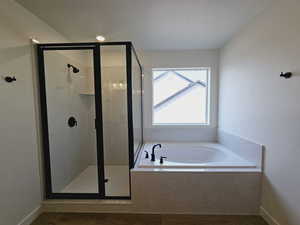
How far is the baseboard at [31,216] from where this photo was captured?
64.4 inches

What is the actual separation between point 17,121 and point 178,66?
2503 millimetres

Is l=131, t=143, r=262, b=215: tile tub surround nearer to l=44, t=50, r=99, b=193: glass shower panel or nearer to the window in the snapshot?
l=44, t=50, r=99, b=193: glass shower panel

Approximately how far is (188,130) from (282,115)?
1.67 m

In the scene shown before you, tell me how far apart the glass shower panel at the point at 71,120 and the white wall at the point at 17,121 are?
0.24 metres

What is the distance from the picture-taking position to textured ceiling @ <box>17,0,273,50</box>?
1611 millimetres

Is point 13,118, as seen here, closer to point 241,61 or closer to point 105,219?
point 105,219

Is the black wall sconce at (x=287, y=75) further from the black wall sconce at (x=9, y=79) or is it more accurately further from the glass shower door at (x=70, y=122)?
the black wall sconce at (x=9, y=79)

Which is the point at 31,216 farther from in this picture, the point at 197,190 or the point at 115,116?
the point at 197,190

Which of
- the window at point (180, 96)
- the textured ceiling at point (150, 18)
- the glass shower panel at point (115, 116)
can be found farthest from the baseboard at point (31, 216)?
the textured ceiling at point (150, 18)

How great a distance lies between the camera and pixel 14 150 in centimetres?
154

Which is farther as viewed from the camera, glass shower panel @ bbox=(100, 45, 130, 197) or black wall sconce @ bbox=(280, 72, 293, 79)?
glass shower panel @ bbox=(100, 45, 130, 197)

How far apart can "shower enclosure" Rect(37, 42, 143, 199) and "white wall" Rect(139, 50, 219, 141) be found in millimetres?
479

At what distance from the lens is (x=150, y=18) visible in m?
1.88

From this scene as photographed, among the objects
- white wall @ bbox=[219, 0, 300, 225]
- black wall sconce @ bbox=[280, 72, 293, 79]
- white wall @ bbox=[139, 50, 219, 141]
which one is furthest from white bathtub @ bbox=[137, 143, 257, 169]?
black wall sconce @ bbox=[280, 72, 293, 79]
